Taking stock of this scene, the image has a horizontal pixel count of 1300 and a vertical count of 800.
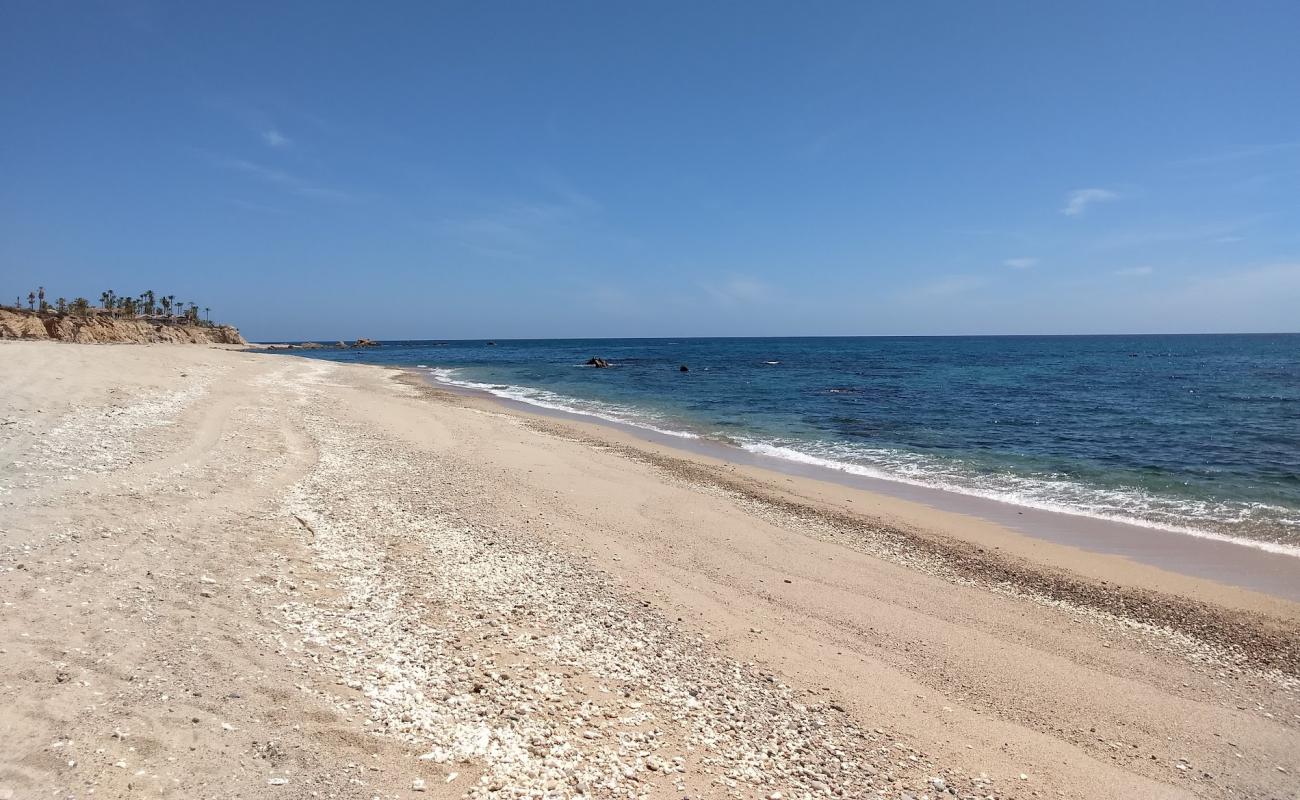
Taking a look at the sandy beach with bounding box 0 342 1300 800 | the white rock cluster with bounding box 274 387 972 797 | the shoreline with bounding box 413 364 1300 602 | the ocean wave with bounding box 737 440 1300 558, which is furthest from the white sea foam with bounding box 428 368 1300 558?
the white rock cluster with bounding box 274 387 972 797

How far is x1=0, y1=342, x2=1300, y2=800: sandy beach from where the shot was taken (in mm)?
4141

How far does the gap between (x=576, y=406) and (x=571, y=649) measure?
2646 centimetres

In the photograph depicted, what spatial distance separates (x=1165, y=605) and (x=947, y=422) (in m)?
18.8

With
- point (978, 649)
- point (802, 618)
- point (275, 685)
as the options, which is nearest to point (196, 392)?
point (275, 685)

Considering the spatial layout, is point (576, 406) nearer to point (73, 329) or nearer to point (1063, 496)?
point (1063, 496)

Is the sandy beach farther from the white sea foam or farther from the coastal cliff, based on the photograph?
the coastal cliff

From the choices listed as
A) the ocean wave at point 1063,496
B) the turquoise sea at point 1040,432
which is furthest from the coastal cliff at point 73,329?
the ocean wave at point 1063,496

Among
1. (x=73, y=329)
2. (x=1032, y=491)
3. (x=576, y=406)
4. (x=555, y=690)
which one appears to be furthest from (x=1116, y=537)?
(x=73, y=329)

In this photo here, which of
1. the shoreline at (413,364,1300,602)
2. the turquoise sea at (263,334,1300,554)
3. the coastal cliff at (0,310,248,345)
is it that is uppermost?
the coastal cliff at (0,310,248,345)

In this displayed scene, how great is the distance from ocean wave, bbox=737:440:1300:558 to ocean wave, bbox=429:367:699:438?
668 cm

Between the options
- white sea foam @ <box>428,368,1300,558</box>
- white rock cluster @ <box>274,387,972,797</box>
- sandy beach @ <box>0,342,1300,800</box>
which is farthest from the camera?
white sea foam @ <box>428,368,1300,558</box>

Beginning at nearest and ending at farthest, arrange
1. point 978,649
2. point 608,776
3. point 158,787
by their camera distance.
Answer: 1. point 158,787
2. point 608,776
3. point 978,649

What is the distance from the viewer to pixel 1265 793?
4797 millimetres

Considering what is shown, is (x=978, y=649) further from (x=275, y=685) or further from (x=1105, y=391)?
(x=1105, y=391)
